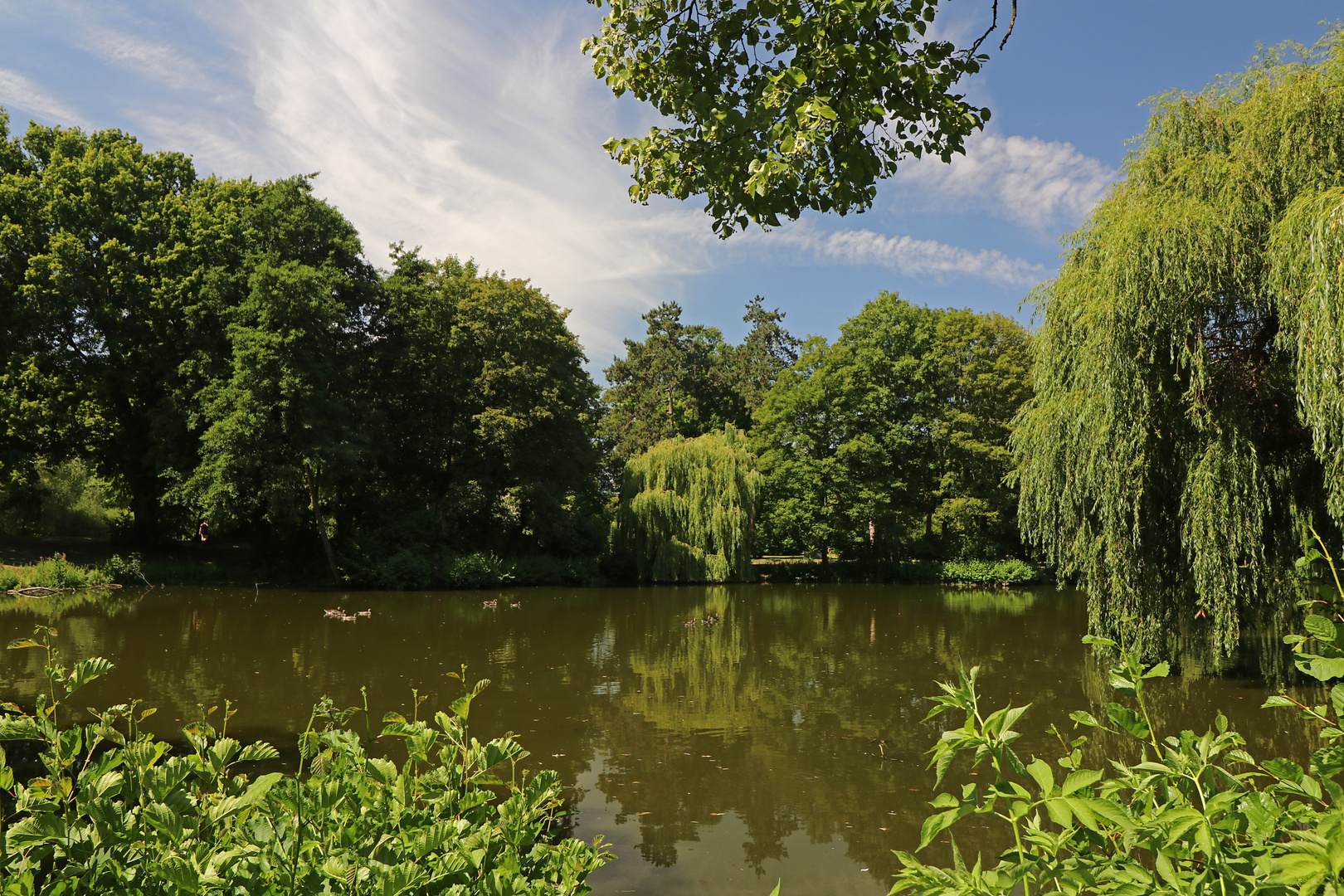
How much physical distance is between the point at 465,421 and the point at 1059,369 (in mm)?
19017

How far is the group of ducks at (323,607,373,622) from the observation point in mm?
15343

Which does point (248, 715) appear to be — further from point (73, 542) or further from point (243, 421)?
point (73, 542)

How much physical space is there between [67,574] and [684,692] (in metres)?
16.9

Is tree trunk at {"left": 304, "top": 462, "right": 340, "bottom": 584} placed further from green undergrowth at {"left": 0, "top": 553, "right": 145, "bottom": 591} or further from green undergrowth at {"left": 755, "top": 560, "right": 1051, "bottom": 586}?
green undergrowth at {"left": 755, "top": 560, "right": 1051, "bottom": 586}

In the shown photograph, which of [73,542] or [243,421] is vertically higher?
[243,421]

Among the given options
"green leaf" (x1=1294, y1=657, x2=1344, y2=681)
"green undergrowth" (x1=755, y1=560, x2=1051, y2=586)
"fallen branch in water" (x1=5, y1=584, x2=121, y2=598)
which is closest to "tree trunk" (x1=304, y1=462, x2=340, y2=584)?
"fallen branch in water" (x1=5, y1=584, x2=121, y2=598)

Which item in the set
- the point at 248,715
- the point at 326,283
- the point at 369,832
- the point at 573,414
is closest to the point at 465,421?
the point at 573,414

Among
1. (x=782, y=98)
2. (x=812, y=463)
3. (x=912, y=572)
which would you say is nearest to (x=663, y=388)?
(x=812, y=463)

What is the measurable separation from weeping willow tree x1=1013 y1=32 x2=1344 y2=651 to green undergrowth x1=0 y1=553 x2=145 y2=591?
21.3 metres

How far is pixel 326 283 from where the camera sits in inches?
843

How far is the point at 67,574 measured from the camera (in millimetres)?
17984

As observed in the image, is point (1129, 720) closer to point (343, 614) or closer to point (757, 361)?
point (343, 614)

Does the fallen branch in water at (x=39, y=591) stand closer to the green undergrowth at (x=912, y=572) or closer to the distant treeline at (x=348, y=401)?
the distant treeline at (x=348, y=401)

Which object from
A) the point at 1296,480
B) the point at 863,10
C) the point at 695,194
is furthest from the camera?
the point at 1296,480
